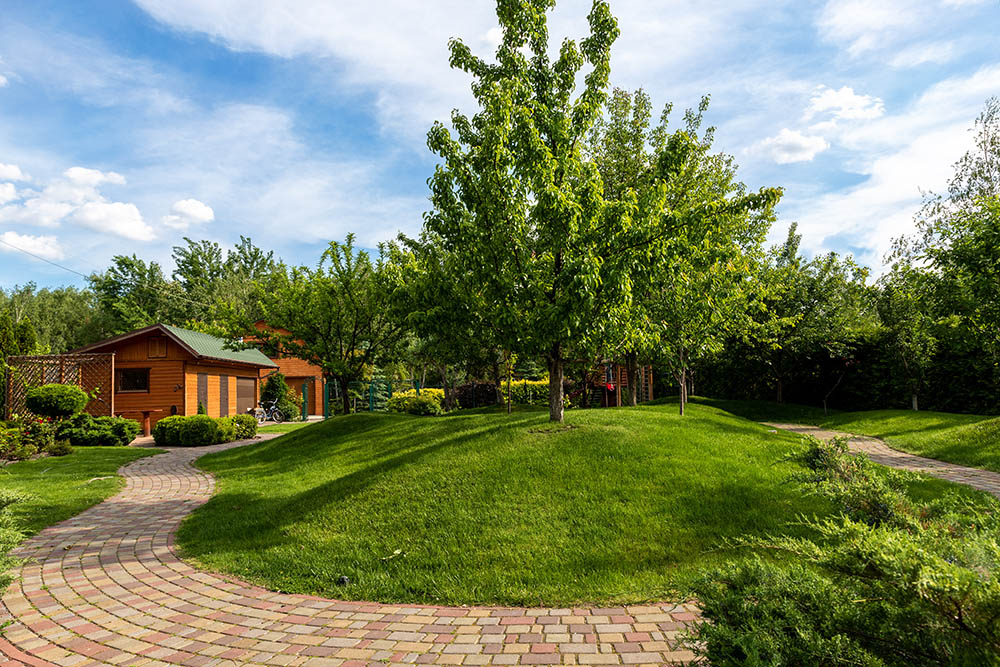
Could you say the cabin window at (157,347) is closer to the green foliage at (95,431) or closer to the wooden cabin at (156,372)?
the wooden cabin at (156,372)

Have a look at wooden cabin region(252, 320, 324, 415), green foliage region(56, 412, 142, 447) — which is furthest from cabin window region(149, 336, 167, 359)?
wooden cabin region(252, 320, 324, 415)

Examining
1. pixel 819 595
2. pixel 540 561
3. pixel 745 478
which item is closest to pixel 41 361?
pixel 540 561

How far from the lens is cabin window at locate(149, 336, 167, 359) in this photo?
71.0 feet

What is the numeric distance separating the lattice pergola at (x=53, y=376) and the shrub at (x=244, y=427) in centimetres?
433

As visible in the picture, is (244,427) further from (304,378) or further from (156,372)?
(304,378)

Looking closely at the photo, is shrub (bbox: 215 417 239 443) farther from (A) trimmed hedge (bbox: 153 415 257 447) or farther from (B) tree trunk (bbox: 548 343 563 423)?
(B) tree trunk (bbox: 548 343 563 423)

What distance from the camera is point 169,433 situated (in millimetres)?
17266

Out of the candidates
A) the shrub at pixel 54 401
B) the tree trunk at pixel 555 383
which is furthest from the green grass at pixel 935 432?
the shrub at pixel 54 401

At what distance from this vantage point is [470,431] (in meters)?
9.30

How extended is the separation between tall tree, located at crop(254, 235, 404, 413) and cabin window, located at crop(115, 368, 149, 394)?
8.16m

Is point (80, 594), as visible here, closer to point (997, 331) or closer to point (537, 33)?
point (537, 33)

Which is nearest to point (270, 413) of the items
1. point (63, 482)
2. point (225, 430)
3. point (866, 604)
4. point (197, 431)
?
point (225, 430)

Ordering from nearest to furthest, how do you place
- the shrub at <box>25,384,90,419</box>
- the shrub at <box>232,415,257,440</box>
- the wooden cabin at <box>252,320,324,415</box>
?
1. the shrub at <box>25,384,90,419</box>
2. the shrub at <box>232,415,257,440</box>
3. the wooden cabin at <box>252,320,324,415</box>

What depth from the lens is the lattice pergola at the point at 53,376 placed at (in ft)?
56.2
